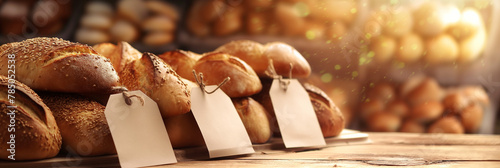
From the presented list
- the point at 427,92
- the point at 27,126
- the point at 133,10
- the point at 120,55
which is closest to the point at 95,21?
the point at 133,10

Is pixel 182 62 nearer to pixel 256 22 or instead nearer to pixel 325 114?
pixel 325 114

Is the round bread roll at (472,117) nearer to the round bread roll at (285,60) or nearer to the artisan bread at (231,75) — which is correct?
the round bread roll at (285,60)

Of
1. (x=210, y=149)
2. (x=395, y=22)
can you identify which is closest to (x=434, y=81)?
(x=395, y=22)

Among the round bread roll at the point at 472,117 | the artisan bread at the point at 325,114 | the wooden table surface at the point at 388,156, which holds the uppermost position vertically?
the artisan bread at the point at 325,114

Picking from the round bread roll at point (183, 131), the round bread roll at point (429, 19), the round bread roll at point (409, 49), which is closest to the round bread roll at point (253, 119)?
the round bread roll at point (183, 131)

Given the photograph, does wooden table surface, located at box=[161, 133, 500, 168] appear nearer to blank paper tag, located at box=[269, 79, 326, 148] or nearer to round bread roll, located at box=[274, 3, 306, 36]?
blank paper tag, located at box=[269, 79, 326, 148]

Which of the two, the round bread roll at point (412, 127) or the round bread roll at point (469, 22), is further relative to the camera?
the round bread roll at point (412, 127)

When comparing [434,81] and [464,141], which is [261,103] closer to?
[464,141]
